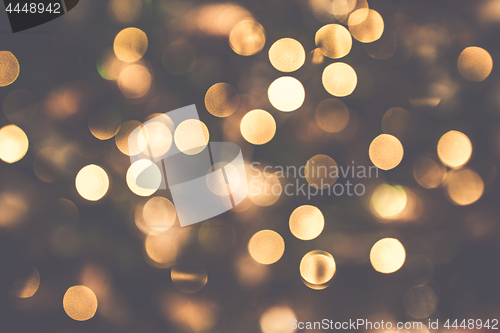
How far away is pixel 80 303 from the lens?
0.74 ft

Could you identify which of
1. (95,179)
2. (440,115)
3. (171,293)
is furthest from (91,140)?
(440,115)

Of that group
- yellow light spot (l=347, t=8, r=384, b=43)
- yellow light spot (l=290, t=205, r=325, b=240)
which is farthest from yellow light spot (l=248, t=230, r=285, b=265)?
yellow light spot (l=347, t=8, r=384, b=43)

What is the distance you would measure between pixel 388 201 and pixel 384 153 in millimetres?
53

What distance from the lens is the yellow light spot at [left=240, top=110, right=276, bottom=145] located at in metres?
0.21

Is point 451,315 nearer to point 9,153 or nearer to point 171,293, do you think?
point 171,293

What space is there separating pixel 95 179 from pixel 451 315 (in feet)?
1.38

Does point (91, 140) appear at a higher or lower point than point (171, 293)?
higher

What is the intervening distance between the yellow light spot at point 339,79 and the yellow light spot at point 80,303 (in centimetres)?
35

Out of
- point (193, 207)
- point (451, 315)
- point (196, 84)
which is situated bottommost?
point (451, 315)

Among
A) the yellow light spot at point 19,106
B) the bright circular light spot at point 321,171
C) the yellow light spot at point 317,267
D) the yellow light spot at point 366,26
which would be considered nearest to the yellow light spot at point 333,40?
the yellow light spot at point 366,26

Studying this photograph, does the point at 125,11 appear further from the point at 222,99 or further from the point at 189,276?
the point at 189,276

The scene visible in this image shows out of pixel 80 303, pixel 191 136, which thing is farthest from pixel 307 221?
pixel 80 303

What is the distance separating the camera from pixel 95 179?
0.71 ft

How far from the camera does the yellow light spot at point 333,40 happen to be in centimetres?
22
